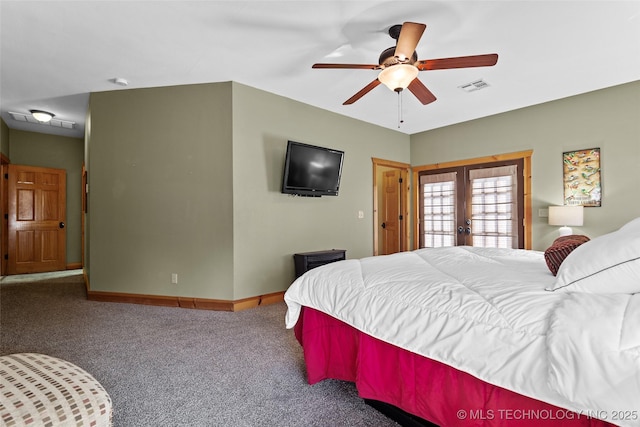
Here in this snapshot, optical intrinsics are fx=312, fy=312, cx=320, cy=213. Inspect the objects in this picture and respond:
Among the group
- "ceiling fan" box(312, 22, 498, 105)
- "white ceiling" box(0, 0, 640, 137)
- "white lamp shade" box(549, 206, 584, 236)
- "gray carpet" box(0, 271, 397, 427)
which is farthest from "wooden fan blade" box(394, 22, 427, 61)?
"white lamp shade" box(549, 206, 584, 236)

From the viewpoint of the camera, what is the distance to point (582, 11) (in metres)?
2.51

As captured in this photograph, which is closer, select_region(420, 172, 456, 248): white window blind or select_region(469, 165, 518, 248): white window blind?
select_region(469, 165, 518, 248): white window blind

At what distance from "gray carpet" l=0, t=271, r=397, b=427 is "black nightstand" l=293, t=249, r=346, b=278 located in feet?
1.81

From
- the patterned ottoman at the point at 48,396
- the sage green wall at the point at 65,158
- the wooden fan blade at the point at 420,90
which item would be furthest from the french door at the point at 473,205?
the sage green wall at the point at 65,158

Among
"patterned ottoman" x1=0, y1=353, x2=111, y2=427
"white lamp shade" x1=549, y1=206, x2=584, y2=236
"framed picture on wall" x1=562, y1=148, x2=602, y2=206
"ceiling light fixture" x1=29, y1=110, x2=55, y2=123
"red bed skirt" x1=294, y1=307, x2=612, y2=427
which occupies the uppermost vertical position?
"ceiling light fixture" x1=29, y1=110, x2=55, y2=123

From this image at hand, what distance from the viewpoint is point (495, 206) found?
197 inches

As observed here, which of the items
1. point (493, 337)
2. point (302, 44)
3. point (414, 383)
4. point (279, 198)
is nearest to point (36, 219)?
point (279, 198)

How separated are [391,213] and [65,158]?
6.87 meters

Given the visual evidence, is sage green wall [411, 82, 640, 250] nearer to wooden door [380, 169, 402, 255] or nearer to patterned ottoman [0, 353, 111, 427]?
wooden door [380, 169, 402, 255]

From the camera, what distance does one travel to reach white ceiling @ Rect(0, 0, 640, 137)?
2.51m

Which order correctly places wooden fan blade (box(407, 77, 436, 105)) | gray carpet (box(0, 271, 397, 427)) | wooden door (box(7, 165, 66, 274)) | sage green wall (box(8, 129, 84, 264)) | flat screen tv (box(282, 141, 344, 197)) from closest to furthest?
gray carpet (box(0, 271, 397, 427)) → wooden fan blade (box(407, 77, 436, 105)) → flat screen tv (box(282, 141, 344, 197)) → wooden door (box(7, 165, 66, 274)) → sage green wall (box(8, 129, 84, 264))

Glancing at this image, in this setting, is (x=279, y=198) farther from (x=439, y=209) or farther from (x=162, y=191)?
(x=439, y=209)

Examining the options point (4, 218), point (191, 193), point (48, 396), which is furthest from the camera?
point (4, 218)

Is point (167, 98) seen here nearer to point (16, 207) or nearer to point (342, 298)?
point (342, 298)
